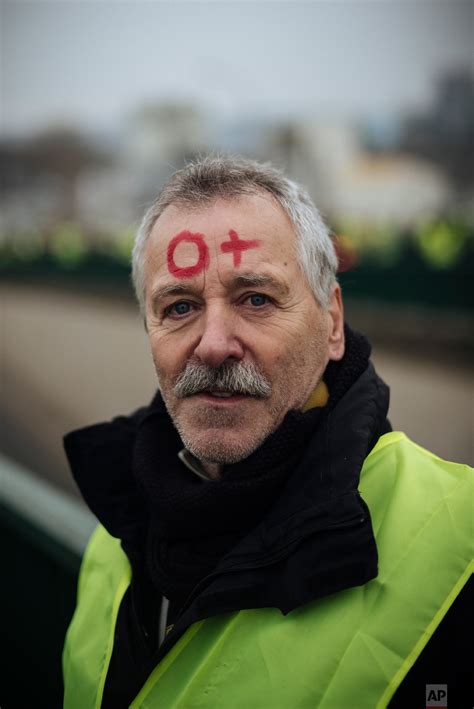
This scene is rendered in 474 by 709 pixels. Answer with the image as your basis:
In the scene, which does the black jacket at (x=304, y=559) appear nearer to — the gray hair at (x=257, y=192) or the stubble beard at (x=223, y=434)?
the stubble beard at (x=223, y=434)

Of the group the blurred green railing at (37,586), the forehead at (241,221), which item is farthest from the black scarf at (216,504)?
the blurred green railing at (37,586)

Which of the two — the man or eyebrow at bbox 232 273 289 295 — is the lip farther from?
eyebrow at bbox 232 273 289 295

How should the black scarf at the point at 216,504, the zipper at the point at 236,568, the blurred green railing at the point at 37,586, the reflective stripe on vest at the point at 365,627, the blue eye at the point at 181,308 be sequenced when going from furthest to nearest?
1. the blurred green railing at the point at 37,586
2. the blue eye at the point at 181,308
3. the black scarf at the point at 216,504
4. the zipper at the point at 236,568
5. the reflective stripe on vest at the point at 365,627

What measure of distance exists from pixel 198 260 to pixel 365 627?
102cm

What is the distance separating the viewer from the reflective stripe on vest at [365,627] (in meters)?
1.25

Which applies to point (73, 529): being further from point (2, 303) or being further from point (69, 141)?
point (69, 141)

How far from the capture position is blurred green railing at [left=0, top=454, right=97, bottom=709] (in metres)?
2.59

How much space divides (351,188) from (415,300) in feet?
16.3

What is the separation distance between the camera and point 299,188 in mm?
1910

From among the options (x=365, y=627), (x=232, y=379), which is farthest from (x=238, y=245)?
(x=365, y=627)

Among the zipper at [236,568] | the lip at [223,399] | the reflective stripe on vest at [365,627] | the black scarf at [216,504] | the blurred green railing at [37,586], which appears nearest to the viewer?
the reflective stripe on vest at [365,627]

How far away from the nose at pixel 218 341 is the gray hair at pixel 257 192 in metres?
0.29

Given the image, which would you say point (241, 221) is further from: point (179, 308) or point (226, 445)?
point (226, 445)

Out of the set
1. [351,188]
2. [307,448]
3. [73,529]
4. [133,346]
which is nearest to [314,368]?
[307,448]
